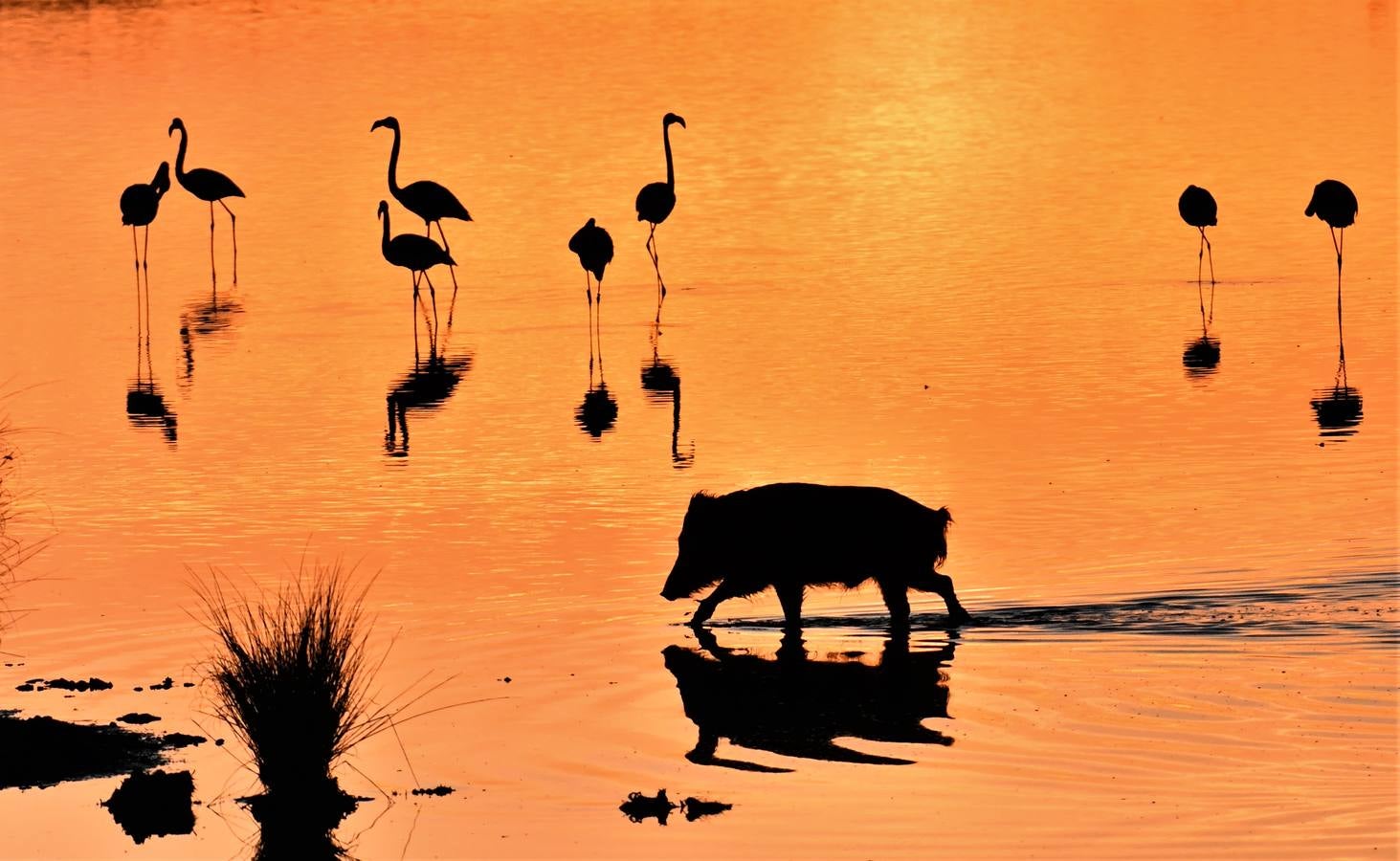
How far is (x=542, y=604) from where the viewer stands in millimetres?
13391

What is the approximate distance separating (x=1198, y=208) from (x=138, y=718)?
16820 mm

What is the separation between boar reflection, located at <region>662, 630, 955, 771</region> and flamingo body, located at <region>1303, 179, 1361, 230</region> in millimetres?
13888

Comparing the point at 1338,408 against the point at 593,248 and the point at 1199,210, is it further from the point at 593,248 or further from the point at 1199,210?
the point at 593,248

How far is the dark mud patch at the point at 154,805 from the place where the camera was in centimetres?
976

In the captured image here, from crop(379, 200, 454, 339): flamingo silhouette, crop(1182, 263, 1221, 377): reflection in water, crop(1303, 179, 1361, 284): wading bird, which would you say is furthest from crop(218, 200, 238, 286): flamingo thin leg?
crop(1303, 179, 1361, 284): wading bird

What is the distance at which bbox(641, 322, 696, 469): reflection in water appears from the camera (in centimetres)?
1742

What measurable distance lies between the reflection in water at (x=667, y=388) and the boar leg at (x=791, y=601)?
3.95m

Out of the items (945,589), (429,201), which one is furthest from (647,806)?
(429,201)

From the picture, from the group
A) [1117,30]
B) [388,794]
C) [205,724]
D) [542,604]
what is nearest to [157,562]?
[542,604]

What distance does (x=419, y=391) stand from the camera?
67.3 feet

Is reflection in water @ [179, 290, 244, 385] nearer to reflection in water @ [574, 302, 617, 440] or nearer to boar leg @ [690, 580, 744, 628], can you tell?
reflection in water @ [574, 302, 617, 440]

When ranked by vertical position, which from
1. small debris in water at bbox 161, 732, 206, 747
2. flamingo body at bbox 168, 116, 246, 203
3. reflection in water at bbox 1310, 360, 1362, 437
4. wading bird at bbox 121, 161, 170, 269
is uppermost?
flamingo body at bbox 168, 116, 246, 203

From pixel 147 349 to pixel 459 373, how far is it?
330 centimetres

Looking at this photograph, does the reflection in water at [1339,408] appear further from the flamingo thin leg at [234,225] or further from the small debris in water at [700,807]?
the flamingo thin leg at [234,225]
